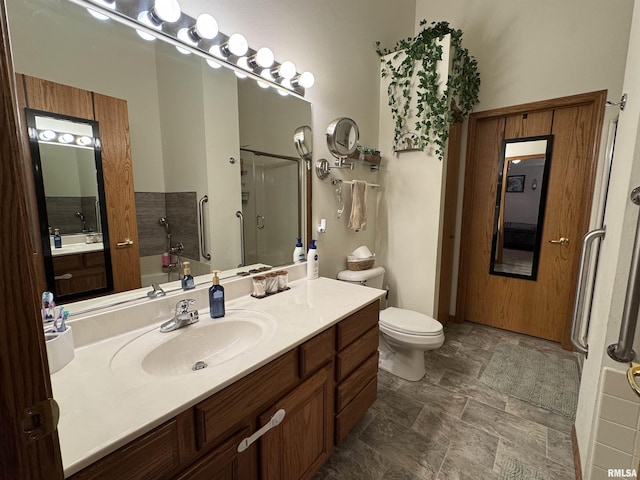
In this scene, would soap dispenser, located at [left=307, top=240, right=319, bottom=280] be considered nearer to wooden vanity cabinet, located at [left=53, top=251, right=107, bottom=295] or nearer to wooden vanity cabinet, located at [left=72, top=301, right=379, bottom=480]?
wooden vanity cabinet, located at [left=72, top=301, right=379, bottom=480]

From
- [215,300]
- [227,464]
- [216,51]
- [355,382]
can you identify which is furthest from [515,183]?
[227,464]

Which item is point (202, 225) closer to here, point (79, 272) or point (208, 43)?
point (79, 272)

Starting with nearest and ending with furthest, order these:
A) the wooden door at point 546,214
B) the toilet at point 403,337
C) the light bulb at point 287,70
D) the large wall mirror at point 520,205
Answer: the light bulb at point 287,70, the toilet at point 403,337, the wooden door at point 546,214, the large wall mirror at point 520,205

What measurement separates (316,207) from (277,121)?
60 cm

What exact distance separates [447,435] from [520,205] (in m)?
2.06

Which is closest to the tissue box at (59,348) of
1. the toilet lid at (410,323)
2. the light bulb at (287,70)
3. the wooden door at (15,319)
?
the wooden door at (15,319)

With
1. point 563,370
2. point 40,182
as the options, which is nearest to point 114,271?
point 40,182

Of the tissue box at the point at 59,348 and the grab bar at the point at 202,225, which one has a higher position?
the grab bar at the point at 202,225

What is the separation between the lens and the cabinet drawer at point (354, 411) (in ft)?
4.40

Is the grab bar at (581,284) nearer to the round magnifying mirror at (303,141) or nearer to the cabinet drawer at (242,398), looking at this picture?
the cabinet drawer at (242,398)

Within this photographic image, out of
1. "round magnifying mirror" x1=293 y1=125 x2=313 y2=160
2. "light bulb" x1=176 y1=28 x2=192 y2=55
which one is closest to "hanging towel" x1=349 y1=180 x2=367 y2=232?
"round magnifying mirror" x1=293 y1=125 x2=313 y2=160

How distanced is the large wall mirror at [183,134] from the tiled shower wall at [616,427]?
1540 millimetres

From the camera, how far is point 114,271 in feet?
3.62

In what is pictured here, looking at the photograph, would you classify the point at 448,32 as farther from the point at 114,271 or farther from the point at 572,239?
the point at 114,271
